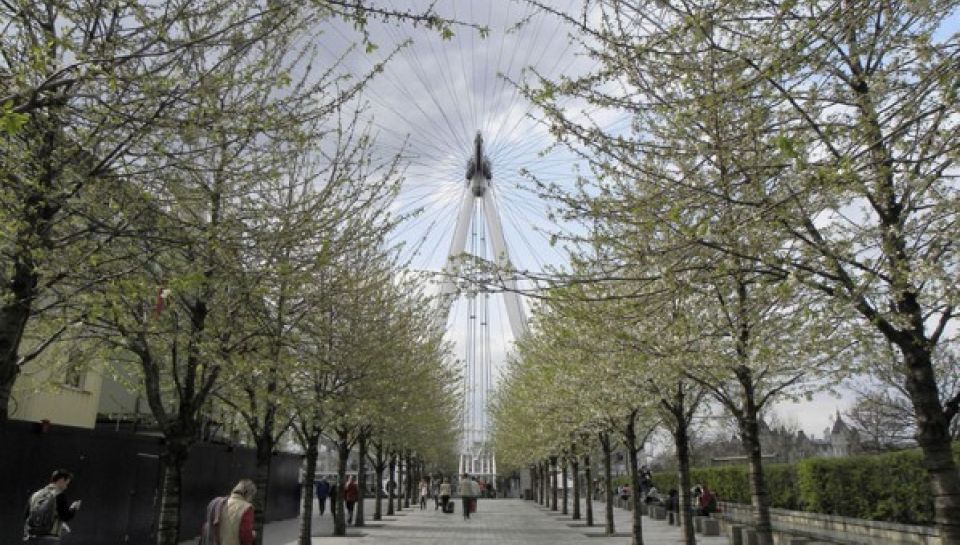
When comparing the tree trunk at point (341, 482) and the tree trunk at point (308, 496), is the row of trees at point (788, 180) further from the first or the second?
the tree trunk at point (341, 482)

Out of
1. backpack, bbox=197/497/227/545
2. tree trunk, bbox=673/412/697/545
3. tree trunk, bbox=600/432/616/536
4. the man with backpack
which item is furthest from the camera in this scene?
tree trunk, bbox=600/432/616/536

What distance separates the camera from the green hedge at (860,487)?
1625 cm

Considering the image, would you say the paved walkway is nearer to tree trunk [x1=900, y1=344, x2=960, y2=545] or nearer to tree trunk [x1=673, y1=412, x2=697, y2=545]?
tree trunk [x1=673, y1=412, x2=697, y2=545]

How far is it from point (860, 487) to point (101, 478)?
59.6 ft

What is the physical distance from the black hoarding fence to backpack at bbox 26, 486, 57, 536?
180 cm

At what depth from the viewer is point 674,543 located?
68.1 feet

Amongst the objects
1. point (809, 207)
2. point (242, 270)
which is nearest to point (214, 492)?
point (242, 270)

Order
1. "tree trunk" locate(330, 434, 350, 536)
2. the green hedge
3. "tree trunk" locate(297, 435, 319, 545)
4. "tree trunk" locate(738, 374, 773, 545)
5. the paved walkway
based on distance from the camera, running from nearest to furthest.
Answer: "tree trunk" locate(738, 374, 773, 545) < the green hedge < "tree trunk" locate(297, 435, 319, 545) < the paved walkway < "tree trunk" locate(330, 434, 350, 536)

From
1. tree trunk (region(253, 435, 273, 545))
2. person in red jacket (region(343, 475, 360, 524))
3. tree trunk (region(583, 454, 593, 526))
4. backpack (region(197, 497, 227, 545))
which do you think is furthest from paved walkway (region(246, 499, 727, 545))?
backpack (region(197, 497, 227, 545))

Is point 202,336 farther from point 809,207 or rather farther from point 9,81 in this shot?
point 809,207

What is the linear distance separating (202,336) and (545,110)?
17.3ft

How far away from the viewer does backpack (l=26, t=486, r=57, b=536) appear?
9219mm

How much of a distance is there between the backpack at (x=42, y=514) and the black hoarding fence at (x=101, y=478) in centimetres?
180

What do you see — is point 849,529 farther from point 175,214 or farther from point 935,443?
point 175,214
